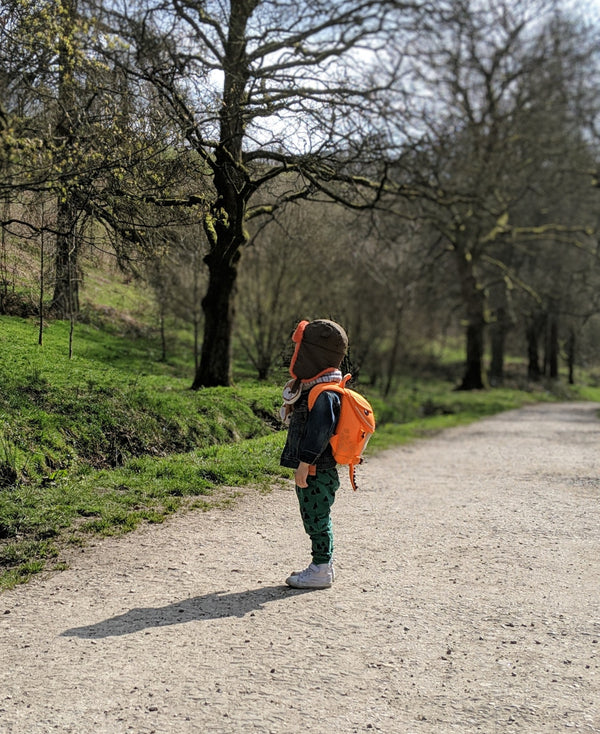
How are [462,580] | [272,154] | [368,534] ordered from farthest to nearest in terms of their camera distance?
[272,154]
[368,534]
[462,580]

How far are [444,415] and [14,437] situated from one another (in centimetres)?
1446

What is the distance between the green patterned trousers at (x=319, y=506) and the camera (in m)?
5.00

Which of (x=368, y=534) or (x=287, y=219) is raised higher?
(x=287, y=219)

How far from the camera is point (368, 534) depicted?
656cm

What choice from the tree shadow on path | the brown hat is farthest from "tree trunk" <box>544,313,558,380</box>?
the tree shadow on path

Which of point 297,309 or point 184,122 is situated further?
point 297,309

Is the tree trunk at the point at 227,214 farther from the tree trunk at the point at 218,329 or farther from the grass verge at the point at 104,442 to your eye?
the grass verge at the point at 104,442

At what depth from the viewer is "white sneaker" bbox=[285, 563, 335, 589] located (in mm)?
5012

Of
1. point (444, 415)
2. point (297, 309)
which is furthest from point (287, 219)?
point (444, 415)

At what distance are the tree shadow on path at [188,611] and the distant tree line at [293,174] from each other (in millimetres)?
3118

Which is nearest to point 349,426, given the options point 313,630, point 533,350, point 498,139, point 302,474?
point 302,474

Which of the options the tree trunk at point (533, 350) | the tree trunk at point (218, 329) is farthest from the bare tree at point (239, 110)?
the tree trunk at point (533, 350)

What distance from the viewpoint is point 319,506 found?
197 inches

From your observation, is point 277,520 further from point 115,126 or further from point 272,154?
point 272,154
